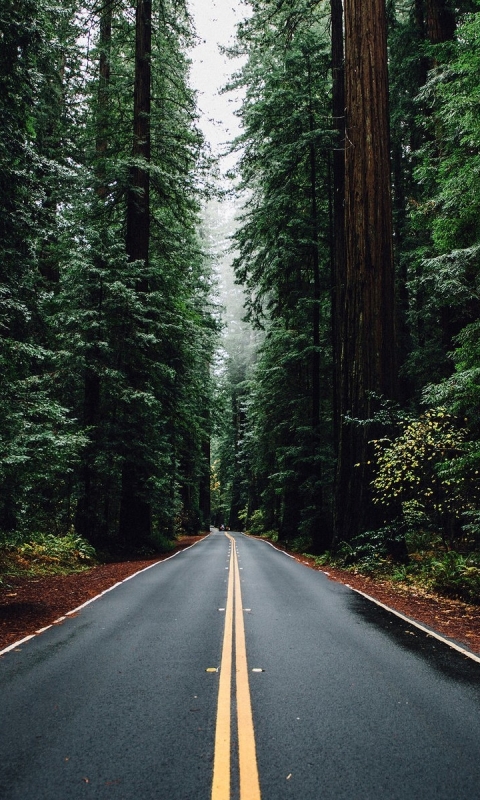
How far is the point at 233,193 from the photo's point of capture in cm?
1582

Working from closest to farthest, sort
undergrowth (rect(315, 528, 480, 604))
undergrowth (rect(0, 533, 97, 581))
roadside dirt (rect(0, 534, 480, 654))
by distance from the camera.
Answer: roadside dirt (rect(0, 534, 480, 654))
undergrowth (rect(315, 528, 480, 604))
undergrowth (rect(0, 533, 97, 581))

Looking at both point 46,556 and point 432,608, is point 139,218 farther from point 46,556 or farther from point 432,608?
point 432,608

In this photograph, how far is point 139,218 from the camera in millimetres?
15438

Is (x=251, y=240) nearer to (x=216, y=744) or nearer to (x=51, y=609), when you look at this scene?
(x=51, y=609)

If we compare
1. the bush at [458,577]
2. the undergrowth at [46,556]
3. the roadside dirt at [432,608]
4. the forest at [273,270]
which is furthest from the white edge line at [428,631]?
the undergrowth at [46,556]

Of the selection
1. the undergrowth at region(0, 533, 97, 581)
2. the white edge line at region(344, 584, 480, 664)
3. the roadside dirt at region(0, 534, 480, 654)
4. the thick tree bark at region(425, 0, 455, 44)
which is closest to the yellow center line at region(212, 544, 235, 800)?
the white edge line at region(344, 584, 480, 664)

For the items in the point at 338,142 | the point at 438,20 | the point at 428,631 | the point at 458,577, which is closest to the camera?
the point at 428,631

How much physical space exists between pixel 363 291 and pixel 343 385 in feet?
7.57

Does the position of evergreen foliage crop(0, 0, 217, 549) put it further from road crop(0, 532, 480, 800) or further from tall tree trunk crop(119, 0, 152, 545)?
road crop(0, 532, 480, 800)

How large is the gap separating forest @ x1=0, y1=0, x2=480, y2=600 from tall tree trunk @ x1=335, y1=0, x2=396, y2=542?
5 centimetres

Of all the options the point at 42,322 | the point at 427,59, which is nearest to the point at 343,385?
the point at 42,322

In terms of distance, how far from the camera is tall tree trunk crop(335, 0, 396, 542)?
1075 cm

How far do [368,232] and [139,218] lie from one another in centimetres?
800

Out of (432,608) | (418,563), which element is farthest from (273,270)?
(432,608)
